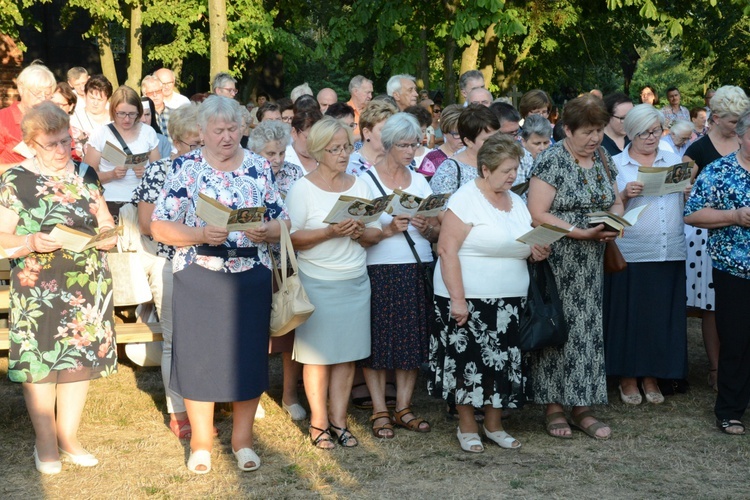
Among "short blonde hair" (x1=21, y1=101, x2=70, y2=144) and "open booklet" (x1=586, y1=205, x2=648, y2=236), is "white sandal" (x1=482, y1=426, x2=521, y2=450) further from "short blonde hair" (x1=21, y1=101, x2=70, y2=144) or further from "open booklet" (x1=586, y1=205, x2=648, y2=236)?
"short blonde hair" (x1=21, y1=101, x2=70, y2=144)

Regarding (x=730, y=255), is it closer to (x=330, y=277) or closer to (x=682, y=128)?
(x=330, y=277)

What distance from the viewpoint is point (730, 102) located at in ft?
25.1

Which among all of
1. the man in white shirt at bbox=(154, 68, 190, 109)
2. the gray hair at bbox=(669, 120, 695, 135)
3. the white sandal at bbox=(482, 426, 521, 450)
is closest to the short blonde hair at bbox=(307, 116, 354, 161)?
the white sandal at bbox=(482, 426, 521, 450)

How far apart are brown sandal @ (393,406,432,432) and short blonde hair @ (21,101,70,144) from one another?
292 centimetres

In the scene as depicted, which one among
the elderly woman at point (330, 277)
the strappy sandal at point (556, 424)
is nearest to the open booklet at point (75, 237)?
the elderly woman at point (330, 277)

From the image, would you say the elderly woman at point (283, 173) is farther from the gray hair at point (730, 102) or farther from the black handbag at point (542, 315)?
the gray hair at point (730, 102)

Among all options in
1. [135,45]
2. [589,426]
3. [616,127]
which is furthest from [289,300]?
[135,45]

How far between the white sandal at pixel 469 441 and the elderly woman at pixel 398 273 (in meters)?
0.40

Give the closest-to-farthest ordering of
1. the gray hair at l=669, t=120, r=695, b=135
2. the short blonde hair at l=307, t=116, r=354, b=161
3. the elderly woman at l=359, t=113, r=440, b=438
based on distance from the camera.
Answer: the short blonde hair at l=307, t=116, r=354, b=161 → the elderly woman at l=359, t=113, r=440, b=438 → the gray hair at l=669, t=120, r=695, b=135

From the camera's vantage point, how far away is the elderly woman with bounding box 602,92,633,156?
7.88 m

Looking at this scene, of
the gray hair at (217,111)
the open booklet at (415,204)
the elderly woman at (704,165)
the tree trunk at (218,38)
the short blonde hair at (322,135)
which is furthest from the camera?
the tree trunk at (218,38)

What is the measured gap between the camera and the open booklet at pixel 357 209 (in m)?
5.75

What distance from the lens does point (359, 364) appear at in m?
6.82

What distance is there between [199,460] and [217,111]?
2.06m
